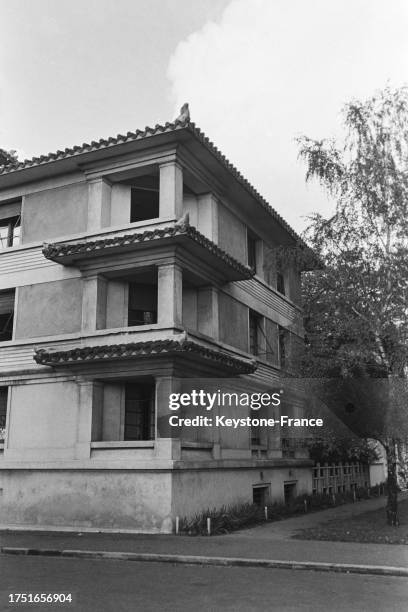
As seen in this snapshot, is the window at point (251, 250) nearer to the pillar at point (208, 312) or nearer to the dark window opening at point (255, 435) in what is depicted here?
the pillar at point (208, 312)

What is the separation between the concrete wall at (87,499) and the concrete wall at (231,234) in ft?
25.1

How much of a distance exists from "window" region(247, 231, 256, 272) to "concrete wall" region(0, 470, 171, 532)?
375 inches

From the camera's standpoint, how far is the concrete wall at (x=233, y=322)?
1891cm

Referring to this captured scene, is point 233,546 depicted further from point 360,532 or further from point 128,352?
point 128,352

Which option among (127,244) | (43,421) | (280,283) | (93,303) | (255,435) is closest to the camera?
(127,244)

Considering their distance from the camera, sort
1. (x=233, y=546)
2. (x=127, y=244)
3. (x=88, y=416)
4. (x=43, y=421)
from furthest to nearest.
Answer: (x=43, y=421) < (x=88, y=416) < (x=127, y=244) < (x=233, y=546)

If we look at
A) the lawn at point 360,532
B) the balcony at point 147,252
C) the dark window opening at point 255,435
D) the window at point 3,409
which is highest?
the balcony at point 147,252

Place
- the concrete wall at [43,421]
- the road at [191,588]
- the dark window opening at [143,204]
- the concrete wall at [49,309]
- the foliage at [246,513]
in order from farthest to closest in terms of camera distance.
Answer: the dark window opening at [143,204], the concrete wall at [49,309], the concrete wall at [43,421], the foliage at [246,513], the road at [191,588]

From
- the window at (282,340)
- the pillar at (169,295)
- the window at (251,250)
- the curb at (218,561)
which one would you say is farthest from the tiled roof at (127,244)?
the curb at (218,561)

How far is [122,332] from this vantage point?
54.1 feet

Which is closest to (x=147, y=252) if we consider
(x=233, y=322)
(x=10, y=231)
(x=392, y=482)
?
(x=233, y=322)

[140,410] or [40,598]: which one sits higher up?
[140,410]

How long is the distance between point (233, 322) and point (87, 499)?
22.6 feet

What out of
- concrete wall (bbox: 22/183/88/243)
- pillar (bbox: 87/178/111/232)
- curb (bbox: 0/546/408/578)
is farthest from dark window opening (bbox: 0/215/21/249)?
curb (bbox: 0/546/408/578)
